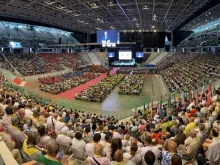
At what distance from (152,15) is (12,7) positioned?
25.2 metres

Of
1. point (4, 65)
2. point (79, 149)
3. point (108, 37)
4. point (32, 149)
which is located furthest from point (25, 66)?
point (32, 149)

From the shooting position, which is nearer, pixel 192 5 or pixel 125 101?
pixel 125 101

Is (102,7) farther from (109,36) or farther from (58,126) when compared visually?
(58,126)

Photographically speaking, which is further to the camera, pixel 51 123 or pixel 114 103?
pixel 114 103

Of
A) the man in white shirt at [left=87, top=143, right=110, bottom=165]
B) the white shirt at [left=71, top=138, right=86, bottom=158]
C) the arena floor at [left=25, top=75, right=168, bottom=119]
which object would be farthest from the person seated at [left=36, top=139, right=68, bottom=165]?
the arena floor at [left=25, top=75, right=168, bottom=119]

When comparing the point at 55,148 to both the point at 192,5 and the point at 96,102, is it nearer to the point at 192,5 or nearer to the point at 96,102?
the point at 96,102

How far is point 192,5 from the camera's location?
35344mm

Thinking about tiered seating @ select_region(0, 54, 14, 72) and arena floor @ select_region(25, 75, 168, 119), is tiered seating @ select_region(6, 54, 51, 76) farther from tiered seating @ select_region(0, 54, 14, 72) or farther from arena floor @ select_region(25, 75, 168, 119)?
arena floor @ select_region(25, 75, 168, 119)

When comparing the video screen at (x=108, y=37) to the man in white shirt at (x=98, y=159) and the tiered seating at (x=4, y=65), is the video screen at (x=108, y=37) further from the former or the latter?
the man in white shirt at (x=98, y=159)

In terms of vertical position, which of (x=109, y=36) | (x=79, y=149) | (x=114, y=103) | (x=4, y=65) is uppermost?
(x=109, y=36)

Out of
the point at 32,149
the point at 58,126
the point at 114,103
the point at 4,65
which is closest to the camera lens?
the point at 32,149

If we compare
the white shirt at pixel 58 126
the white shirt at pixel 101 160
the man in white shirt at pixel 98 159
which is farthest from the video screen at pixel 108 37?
the white shirt at pixel 101 160

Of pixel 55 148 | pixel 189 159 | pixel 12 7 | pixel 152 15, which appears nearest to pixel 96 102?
pixel 189 159

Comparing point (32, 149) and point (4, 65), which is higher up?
point (4, 65)
